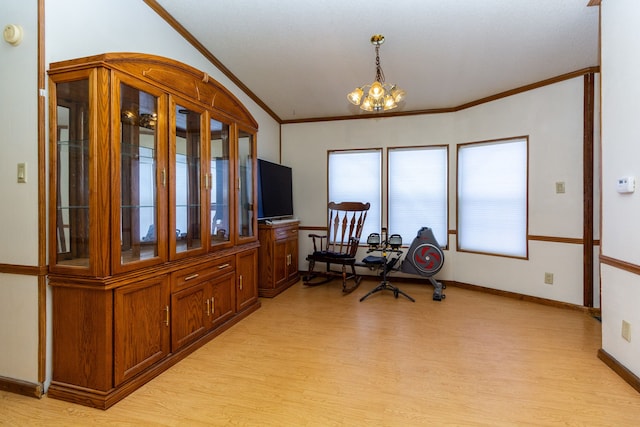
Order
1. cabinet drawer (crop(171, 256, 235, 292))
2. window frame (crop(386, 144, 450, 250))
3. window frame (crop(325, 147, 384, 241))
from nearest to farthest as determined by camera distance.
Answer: cabinet drawer (crop(171, 256, 235, 292)) → window frame (crop(386, 144, 450, 250)) → window frame (crop(325, 147, 384, 241))

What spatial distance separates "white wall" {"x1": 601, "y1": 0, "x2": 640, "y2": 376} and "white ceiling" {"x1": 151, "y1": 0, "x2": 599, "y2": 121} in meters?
0.57

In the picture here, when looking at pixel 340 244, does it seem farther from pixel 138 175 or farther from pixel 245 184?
pixel 138 175

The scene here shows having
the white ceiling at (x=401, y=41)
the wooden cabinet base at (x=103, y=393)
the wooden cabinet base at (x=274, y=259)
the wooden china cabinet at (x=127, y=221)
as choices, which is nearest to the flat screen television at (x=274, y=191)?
the wooden cabinet base at (x=274, y=259)

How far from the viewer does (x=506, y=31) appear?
9.53 ft

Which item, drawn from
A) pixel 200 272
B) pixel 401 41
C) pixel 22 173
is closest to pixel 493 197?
pixel 401 41

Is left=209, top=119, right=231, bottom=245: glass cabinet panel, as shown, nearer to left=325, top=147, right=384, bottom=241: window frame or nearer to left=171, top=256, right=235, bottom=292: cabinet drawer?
left=171, top=256, right=235, bottom=292: cabinet drawer

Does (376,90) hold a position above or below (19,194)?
above

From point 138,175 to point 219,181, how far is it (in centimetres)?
87

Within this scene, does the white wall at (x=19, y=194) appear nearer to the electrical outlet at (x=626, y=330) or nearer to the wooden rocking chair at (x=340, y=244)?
the wooden rocking chair at (x=340, y=244)

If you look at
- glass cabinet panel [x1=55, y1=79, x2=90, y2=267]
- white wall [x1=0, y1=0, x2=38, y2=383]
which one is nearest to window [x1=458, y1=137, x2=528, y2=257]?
glass cabinet panel [x1=55, y1=79, x2=90, y2=267]

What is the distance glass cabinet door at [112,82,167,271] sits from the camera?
2.08 meters

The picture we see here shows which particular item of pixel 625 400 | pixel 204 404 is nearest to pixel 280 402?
pixel 204 404

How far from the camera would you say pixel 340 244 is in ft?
16.3

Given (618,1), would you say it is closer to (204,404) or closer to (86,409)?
(204,404)
